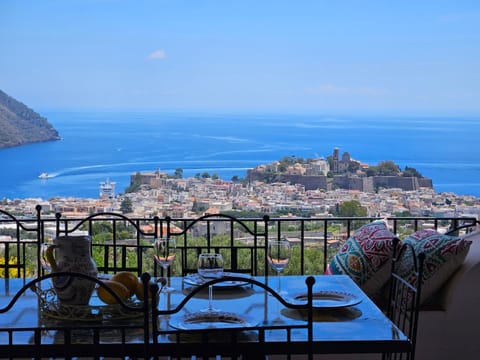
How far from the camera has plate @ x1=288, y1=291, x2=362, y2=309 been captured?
2.18 m

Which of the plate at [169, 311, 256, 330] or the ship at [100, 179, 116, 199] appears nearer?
the plate at [169, 311, 256, 330]

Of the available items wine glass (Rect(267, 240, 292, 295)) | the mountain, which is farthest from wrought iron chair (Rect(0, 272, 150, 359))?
the mountain

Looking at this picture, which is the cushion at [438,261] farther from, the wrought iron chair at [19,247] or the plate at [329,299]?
the wrought iron chair at [19,247]

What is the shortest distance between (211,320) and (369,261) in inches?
60.7

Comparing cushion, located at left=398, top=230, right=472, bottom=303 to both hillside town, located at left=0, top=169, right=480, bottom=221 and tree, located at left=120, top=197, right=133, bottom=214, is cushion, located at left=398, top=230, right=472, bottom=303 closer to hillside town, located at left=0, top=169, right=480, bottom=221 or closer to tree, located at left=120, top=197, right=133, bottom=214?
hillside town, located at left=0, top=169, right=480, bottom=221

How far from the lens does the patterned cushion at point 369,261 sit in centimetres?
335

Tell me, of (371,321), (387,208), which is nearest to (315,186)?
(387,208)

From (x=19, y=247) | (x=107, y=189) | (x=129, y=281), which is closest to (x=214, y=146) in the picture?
(x=107, y=189)

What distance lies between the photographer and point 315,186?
5465 millimetres

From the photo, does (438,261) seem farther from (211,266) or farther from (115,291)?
(115,291)

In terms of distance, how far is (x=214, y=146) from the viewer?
6074 millimetres

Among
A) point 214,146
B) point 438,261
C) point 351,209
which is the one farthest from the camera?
point 214,146

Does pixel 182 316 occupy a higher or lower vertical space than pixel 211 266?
lower

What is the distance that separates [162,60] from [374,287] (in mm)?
3472
